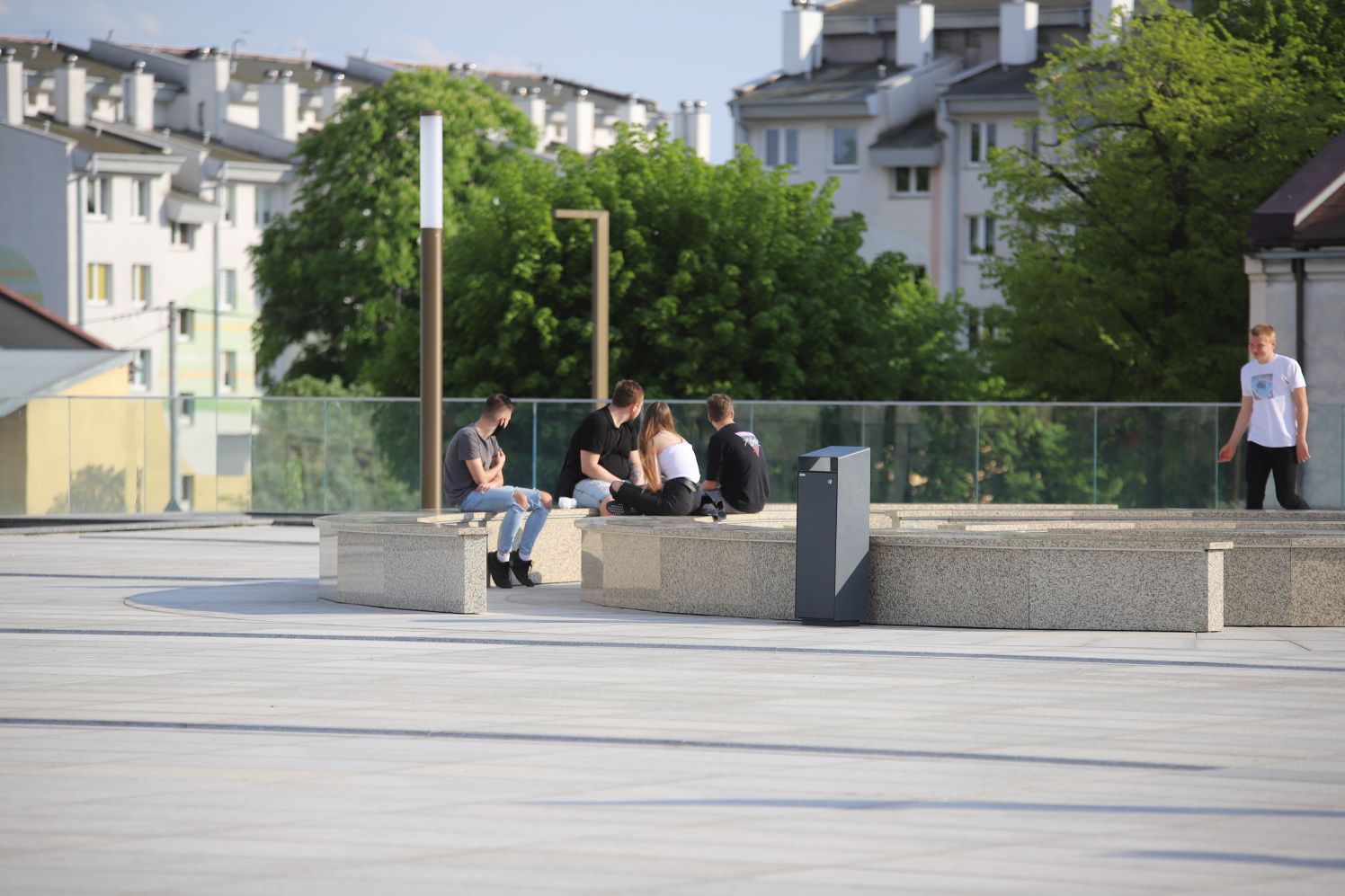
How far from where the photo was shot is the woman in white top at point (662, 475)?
1501cm

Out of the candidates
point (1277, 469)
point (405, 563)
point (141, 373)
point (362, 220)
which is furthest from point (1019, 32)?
point (405, 563)

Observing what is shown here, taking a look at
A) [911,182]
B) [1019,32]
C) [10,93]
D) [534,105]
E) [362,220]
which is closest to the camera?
[362,220]

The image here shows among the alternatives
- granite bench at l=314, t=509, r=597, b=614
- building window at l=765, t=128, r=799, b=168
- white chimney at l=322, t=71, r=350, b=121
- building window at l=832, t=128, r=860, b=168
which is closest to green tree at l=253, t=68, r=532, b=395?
building window at l=765, t=128, r=799, b=168

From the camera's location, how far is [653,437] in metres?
15.2

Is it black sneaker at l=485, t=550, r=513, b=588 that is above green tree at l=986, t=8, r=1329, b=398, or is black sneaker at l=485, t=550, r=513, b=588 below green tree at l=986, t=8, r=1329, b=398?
below

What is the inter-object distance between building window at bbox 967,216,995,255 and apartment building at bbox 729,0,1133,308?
44 millimetres

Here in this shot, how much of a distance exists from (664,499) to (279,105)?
257 feet

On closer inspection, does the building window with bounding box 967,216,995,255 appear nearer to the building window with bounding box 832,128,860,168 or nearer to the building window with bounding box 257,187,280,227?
the building window with bounding box 832,128,860,168

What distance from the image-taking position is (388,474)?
90.8 ft

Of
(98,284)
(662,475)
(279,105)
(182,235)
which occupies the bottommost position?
(662,475)

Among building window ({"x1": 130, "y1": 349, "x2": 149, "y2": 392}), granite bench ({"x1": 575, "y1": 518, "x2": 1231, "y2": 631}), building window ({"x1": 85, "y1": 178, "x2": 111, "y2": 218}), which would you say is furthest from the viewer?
building window ({"x1": 130, "y1": 349, "x2": 149, "y2": 392})

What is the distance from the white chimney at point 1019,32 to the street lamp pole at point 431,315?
60.9 metres

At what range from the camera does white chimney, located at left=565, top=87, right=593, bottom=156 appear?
108 m

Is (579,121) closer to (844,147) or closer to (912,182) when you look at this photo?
(844,147)
